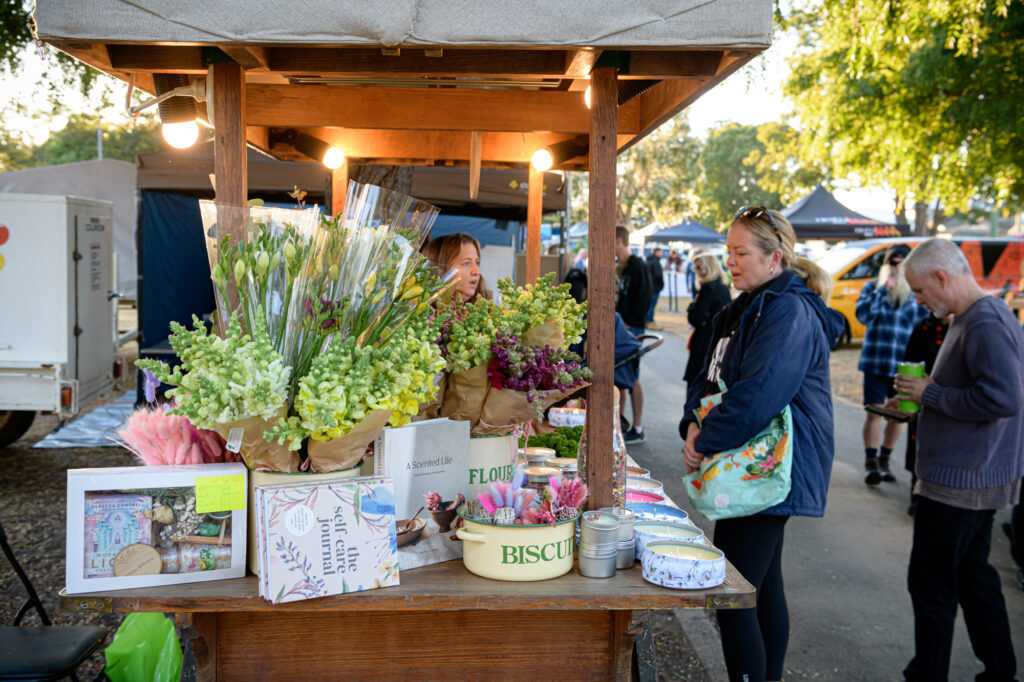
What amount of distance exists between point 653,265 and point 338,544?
8.80m

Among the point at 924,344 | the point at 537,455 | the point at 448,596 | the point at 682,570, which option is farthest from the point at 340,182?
the point at 924,344

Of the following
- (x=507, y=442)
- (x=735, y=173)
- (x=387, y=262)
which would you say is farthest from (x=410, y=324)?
(x=735, y=173)

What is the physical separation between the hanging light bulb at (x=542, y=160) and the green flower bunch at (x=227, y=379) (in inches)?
98.0

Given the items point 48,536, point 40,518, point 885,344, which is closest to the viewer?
point 48,536

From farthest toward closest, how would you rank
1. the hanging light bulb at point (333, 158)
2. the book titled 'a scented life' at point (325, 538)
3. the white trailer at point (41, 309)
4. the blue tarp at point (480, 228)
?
1. the blue tarp at point (480, 228)
2. the white trailer at point (41, 309)
3. the hanging light bulb at point (333, 158)
4. the book titled 'a scented life' at point (325, 538)

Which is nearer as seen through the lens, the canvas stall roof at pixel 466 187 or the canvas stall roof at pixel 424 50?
the canvas stall roof at pixel 424 50

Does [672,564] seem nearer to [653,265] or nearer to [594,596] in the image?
[594,596]

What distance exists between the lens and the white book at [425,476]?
2104 millimetres

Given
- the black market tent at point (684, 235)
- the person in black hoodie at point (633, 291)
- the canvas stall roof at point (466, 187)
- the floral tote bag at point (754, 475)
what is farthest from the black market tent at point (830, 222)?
the floral tote bag at point (754, 475)

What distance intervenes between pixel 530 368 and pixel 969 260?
55.0 ft

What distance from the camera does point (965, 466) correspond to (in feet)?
10.4

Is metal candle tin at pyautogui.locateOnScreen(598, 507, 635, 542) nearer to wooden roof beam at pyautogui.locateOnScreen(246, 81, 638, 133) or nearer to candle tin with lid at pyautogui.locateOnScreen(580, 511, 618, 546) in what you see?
candle tin with lid at pyautogui.locateOnScreen(580, 511, 618, 546)

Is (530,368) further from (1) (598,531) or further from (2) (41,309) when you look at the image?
(2) (41,309)

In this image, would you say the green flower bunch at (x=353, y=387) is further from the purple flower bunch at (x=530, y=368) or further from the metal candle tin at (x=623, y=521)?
the metal candle tin at (x=623, y=521)
